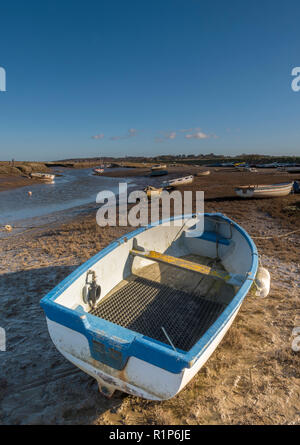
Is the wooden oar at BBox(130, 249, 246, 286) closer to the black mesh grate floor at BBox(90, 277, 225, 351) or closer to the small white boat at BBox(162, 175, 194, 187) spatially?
the black mesh grate floor at BBox(90, 277, 225, 351)

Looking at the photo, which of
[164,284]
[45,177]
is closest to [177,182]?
[164,284]

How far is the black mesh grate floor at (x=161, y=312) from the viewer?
405cm

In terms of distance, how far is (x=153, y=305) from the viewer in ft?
15.6

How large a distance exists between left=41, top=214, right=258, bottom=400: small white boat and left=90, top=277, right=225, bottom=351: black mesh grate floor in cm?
2

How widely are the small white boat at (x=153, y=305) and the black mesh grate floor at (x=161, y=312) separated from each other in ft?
0.06

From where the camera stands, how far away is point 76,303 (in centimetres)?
398

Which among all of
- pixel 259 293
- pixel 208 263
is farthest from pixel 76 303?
pixel 208 263

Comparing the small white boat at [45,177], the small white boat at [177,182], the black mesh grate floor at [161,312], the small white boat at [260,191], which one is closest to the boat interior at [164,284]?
the black mesh grate floor at [161,312]

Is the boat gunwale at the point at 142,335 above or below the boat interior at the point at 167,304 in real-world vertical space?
above

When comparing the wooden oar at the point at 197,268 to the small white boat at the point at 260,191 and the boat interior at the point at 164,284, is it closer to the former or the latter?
the boat interior at the point at 164,284

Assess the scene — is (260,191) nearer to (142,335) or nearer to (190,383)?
(190,383)

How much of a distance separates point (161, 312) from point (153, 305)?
0.81 feet
